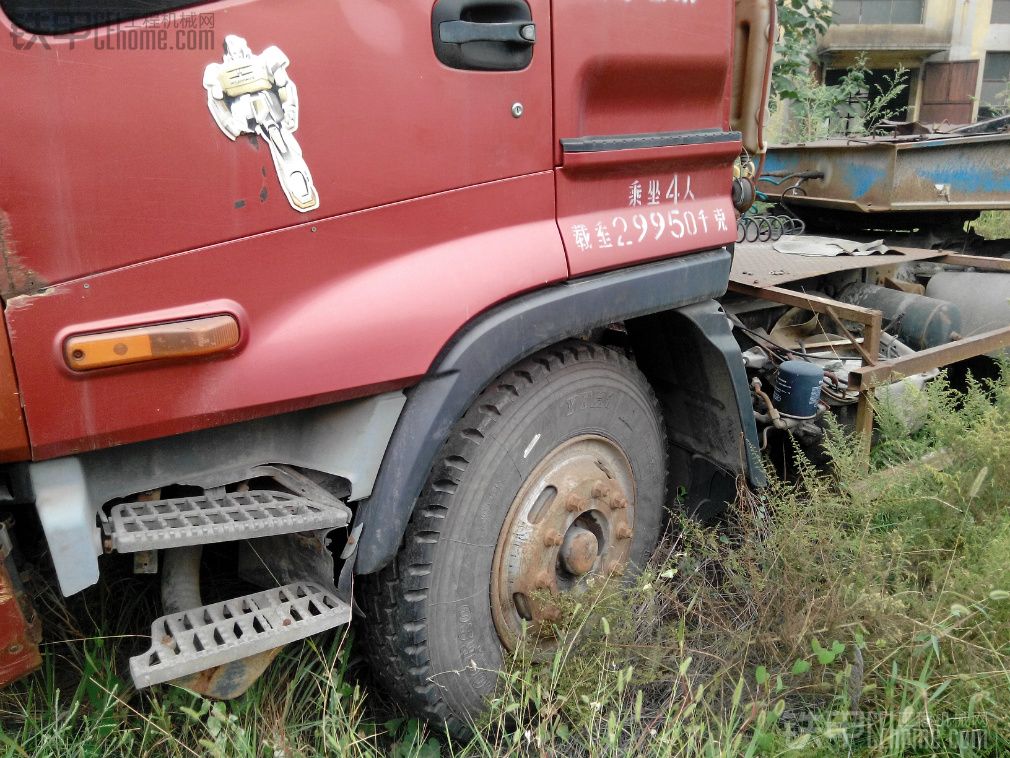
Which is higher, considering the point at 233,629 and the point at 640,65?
the point at 640,65

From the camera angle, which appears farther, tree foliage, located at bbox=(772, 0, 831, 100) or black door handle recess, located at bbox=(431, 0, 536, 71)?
tree foliage, located at bbox=(772, 0, 831, 100)

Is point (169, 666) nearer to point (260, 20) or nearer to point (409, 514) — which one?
point (409, 514)

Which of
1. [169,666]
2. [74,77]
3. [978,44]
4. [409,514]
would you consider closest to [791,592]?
[409,514]

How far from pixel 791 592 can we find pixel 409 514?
1.21 meters

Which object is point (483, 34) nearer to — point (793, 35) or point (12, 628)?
point (12, 628)

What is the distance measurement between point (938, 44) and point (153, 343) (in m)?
23.0

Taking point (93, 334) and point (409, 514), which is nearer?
point (93, 334)

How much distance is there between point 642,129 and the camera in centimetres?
225

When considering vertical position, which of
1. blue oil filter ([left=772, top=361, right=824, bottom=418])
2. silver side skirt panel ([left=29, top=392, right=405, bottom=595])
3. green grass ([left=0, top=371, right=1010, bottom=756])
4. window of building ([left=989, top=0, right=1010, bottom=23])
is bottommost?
green grass ([left=0, top=371, right=1010, bottom=756])

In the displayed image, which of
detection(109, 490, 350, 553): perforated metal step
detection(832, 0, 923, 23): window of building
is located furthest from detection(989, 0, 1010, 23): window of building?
detection(109, 490, 350, 553): perforated metal step

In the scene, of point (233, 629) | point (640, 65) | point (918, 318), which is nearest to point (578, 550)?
point (233, 629)

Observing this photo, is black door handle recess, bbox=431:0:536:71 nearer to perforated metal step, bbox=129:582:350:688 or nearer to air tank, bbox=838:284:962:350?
perforated metal step, bbox=129:582:350:688

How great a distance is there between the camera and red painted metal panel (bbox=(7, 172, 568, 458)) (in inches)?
57.5

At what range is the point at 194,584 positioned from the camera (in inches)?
74.8
